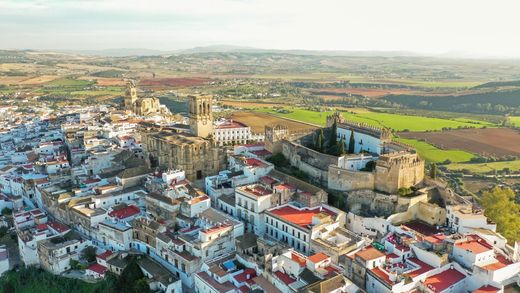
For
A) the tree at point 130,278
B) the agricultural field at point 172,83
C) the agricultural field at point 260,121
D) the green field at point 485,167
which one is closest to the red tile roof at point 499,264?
the tree at point 130,278

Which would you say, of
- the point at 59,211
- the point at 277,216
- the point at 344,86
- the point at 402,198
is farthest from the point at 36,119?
the point at 344,86

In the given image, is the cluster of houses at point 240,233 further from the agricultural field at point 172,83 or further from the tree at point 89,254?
the agricultural field at point 172,83

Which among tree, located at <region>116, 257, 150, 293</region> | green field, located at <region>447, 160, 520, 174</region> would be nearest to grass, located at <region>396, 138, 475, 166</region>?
green field, located at <region>447, 160, 520, 174</region>

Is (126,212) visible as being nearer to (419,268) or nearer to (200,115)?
(200,115)

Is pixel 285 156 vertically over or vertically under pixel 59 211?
over

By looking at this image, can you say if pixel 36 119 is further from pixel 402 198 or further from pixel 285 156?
pixel 402 198

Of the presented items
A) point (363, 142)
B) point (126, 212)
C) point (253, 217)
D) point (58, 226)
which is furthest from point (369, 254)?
point (58, 226)
